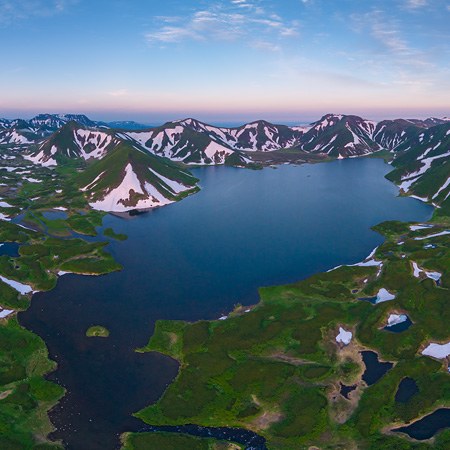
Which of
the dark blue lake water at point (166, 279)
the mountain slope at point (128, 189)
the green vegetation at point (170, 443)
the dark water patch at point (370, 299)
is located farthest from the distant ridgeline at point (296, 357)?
the mountain slope at point (128, 189)

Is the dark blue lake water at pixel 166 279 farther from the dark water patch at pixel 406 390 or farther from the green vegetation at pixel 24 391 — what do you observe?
the dark water patch at pixel 406 390

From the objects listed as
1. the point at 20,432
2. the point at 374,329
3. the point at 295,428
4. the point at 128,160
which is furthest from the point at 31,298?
the point at 128,160

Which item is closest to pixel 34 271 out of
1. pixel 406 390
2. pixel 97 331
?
pixel 97 331

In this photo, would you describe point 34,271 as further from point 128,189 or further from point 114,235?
point 128,189

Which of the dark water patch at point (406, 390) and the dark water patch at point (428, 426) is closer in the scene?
Result: the dark water patch at point (428, 426)

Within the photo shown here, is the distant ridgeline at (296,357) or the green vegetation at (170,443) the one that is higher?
the distant ridgeline at (296,357)

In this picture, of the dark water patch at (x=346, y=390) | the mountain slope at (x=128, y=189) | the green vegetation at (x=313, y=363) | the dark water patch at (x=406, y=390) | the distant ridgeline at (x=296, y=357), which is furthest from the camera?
the mountain slope at (x=128, y=189)

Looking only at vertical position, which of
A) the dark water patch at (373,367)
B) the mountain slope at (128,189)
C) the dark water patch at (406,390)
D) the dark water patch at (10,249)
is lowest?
the dark water patch at (406,390)

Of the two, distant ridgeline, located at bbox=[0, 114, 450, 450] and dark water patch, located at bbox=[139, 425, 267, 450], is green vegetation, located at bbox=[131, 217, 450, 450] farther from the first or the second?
dark water patch, located at bbox=[139, 425, 267, 450]
